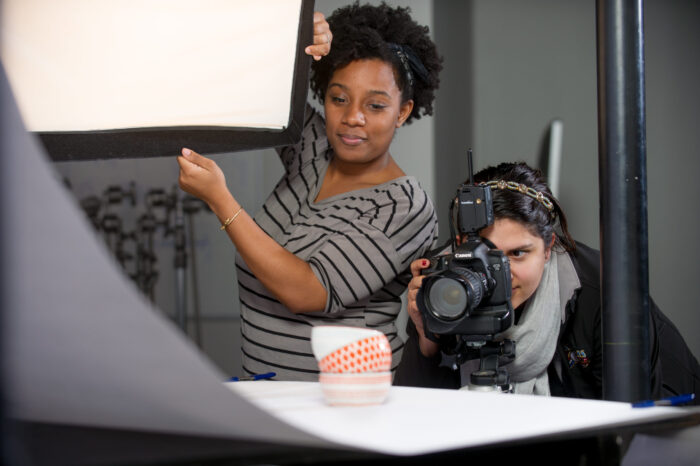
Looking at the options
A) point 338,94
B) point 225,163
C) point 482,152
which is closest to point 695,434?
point 338,94

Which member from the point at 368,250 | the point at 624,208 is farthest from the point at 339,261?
the point at 624,208

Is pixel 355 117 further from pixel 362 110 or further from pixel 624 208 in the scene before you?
pixel 624 208

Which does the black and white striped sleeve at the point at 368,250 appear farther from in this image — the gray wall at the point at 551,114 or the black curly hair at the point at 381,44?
the gray wall at the point at 551,114

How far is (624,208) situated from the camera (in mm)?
523

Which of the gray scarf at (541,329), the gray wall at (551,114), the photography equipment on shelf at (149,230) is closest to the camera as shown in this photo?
the gray scarf at (541,329)

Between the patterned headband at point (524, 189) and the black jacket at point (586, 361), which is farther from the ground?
the patterned headband at point (524, 189)

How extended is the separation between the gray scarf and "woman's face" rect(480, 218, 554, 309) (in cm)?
2

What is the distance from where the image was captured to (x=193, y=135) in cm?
82

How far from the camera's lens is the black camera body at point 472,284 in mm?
819

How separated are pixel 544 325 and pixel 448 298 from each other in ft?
0.76

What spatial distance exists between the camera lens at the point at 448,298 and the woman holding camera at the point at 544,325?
0.13 m

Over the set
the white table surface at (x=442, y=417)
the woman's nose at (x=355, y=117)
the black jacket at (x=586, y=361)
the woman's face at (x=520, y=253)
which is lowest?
the black jacket at (x=586, y=361)

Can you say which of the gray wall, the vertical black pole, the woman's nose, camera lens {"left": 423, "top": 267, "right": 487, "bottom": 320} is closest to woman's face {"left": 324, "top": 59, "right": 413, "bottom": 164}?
the woman's nose

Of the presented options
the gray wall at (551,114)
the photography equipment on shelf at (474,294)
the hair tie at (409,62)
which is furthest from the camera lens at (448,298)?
the gray wall at (551,114)
